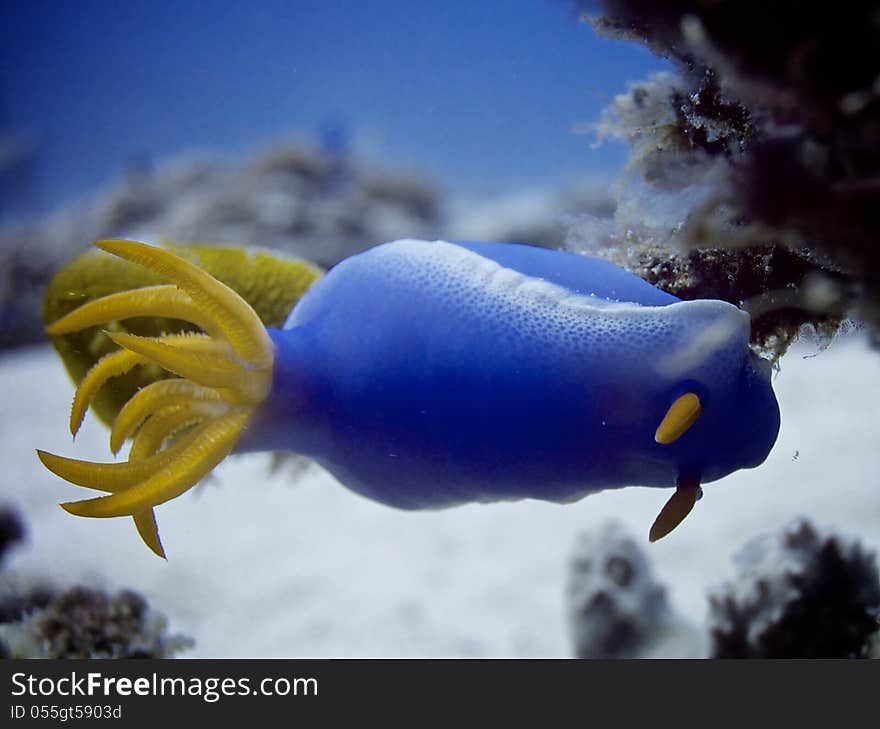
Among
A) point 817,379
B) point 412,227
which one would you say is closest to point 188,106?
point 412,227

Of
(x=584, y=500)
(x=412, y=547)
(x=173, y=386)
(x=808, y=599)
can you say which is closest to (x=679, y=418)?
(x=173, y=386)

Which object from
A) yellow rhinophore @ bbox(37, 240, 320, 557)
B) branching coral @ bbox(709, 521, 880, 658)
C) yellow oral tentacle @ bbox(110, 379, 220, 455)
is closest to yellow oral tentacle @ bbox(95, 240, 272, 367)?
yellow rhinophore @ bbox(37, 240, 320, 557)

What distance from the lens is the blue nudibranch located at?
47.6 inches

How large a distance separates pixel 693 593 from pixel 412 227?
6.05 meters

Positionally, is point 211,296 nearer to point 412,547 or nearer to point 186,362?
point 186,362

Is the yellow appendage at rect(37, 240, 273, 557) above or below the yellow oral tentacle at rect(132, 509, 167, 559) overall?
above

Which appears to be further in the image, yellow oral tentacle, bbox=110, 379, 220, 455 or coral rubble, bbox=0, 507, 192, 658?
coral rubble, bbox=0, 507, 192, 658

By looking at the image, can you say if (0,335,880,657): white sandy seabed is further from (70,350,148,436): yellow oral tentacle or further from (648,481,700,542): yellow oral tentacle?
(70,350,148,436): yellow oral tentacle

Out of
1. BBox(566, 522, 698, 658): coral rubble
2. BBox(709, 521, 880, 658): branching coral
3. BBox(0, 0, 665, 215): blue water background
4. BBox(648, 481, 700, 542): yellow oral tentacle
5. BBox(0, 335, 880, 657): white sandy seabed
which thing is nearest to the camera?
BBox(648, 481, 700, 542): yellow oral tentacle

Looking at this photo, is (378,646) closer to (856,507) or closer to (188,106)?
(856,507)

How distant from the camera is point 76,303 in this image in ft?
6.12

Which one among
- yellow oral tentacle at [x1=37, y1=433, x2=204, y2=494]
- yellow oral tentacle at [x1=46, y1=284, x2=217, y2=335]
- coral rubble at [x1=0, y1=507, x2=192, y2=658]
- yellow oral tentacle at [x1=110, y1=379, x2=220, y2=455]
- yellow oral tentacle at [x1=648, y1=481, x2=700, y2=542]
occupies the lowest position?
yellow oral tentacle at [x1=648, y1=481, x2=700, y2=542]

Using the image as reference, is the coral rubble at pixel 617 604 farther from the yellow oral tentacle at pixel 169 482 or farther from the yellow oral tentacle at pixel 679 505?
the yellow oral tentacle at pixel 169 482

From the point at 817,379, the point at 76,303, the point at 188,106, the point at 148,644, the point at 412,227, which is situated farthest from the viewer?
the point at 188,106
